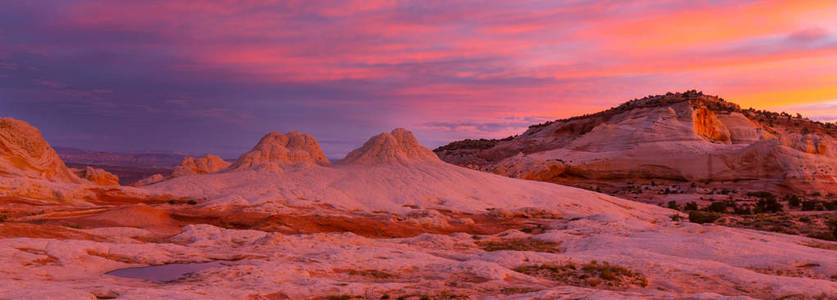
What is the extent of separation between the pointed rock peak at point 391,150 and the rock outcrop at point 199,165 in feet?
46.1

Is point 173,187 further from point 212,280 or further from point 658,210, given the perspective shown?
point 658,210

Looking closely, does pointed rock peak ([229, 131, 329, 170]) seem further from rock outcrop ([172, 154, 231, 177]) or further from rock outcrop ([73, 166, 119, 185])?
rock outcrop ([73, 166, 119, 185])

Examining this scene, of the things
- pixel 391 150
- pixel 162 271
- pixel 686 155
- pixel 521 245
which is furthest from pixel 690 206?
pixel 162 271

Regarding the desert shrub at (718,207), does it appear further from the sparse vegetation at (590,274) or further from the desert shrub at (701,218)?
the sparse vegetation at (590,274)

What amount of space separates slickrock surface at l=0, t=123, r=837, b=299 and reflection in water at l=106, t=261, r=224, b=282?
0.32 metres

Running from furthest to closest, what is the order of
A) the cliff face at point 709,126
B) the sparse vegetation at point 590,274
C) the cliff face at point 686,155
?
1. the cliff face at point 709,126
2. the cliff face at point 686,155
3. the sparse vegetation at point 590,274

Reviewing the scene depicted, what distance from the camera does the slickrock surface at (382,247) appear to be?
27.8 ft

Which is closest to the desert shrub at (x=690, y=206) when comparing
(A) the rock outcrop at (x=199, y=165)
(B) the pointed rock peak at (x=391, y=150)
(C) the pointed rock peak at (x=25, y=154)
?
(B) the pointed rock peak at (x=391, y=150)

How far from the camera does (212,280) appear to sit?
8.54m

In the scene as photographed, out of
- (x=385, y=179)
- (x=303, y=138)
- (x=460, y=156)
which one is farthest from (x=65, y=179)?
(x=460, y=156)

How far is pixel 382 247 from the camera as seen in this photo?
42.7ft

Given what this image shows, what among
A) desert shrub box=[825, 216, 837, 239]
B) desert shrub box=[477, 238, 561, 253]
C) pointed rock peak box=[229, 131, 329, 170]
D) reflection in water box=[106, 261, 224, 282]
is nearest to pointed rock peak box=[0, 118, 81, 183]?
pointed rock peak box=[229, 131, 329, 170]

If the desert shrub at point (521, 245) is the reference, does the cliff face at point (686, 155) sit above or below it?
above

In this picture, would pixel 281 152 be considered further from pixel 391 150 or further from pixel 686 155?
pixel 686 155
